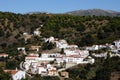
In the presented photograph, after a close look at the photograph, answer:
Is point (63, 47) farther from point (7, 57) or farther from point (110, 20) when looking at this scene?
point (110, 20)

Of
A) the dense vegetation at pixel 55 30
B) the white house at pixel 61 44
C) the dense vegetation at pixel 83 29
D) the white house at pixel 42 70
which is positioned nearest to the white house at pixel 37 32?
the dense vegetation at pixel 55 30

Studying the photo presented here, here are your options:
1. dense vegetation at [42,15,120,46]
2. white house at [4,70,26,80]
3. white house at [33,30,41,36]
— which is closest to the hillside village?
white house at [4,70,26,80]

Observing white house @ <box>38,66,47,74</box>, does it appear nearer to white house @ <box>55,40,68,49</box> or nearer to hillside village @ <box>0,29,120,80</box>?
hillside village @ <box>0,29,120,80</box>

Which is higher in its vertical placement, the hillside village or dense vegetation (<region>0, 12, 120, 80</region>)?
dense vegetation (<region>0, 12, 120, 80</region>)

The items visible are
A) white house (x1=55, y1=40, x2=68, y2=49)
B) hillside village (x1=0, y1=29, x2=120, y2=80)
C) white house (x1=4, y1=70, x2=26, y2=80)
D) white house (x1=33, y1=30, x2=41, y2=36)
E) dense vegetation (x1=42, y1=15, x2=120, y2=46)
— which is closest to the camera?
white house (x1=4, y1=70, x2=26, y2=80)

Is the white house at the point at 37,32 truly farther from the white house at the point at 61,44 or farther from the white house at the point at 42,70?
the white house at the point at 42,70

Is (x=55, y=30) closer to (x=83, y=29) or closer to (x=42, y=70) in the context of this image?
(x=83, y=29)

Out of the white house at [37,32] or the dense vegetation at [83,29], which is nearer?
the dense vegetation at [83,29]

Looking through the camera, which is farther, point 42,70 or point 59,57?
point 59,57

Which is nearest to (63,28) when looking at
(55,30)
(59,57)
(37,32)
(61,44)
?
(55,30)
